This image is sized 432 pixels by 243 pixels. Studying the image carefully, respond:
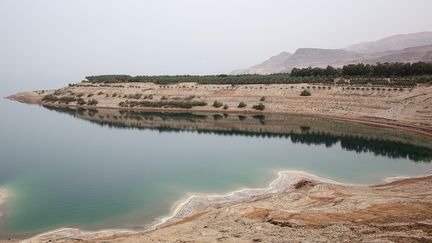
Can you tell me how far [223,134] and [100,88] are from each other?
57003mm

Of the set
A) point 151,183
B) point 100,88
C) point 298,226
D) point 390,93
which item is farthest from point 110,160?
point 100,88

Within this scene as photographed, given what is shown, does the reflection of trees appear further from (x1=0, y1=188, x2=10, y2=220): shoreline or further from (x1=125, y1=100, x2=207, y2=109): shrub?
(x1=0, y1=188, x2=10, y2=220): shoreline

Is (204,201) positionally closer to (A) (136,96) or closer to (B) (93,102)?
(A) (136,96)

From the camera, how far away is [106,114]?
79.3 m

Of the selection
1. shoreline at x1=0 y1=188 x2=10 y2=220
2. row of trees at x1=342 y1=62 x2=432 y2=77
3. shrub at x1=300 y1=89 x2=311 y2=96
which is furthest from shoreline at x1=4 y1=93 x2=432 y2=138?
shoreline at x1=0 y1=188 x2=10 y2=220

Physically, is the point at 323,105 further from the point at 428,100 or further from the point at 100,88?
the point at 100,88

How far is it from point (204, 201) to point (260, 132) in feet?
104

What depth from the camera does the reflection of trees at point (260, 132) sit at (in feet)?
135

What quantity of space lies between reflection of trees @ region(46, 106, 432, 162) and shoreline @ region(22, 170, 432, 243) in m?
10.4

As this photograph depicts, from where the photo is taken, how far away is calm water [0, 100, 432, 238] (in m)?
25.0

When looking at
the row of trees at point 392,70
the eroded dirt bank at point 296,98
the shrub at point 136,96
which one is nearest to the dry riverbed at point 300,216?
the eroded dirt bank at point 296,98

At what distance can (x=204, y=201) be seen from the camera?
2492 cm

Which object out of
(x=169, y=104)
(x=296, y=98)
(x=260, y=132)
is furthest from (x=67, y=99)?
(x=260, y=132)

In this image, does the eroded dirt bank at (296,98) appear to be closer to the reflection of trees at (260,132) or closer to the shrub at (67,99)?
the shrub at (67,99)
